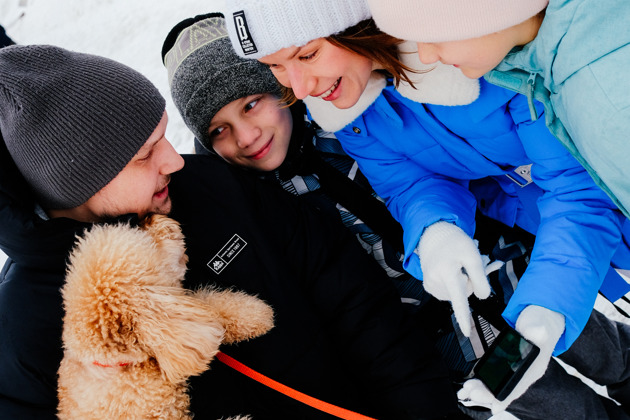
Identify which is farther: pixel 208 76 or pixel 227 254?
pixel 208 76

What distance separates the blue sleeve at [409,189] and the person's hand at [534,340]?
1.36 feet

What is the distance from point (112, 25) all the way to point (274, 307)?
4.93m

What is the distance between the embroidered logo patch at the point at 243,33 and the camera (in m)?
1.12

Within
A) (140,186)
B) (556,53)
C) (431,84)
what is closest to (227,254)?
(140,186)

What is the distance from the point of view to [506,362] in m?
1.06

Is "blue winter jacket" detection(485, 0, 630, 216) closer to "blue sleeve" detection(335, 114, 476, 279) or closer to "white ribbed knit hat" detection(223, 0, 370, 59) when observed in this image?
"white ribbed knit hat" detection(223, 0, 370, 59)

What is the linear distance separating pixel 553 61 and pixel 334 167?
984 millimetres

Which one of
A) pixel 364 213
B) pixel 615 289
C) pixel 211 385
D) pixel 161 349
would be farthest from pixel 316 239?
pixel 615 289

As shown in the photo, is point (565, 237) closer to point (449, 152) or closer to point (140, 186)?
point (449, 152)

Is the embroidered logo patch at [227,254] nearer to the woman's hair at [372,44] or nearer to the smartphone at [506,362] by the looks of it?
the woman's hair at [372,44]

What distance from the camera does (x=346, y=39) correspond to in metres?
1.15

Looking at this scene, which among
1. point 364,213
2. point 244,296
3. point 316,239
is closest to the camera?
point 244,296

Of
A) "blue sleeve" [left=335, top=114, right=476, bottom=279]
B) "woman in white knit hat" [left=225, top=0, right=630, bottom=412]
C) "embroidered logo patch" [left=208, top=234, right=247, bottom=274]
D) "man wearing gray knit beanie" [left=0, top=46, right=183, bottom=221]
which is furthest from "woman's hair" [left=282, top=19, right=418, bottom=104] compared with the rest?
"embroidered logo patch" [left=208, top=234, right=247, bottom=274]

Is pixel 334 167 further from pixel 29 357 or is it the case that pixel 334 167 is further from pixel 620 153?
pixel 29 357
